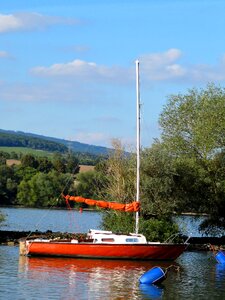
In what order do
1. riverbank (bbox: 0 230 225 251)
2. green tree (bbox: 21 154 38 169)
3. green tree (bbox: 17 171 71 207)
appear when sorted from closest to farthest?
riverbank (bbox: 0 230 225 251) → green tree (bbox: 17 171 71 207) → green tree (bbox: 21 154 38 169)

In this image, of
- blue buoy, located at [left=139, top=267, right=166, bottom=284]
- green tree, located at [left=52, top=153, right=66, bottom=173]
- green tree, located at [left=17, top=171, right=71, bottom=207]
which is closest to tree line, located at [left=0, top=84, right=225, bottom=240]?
blue buoy, located at [left=139, top=267, right=166, bottom=284]

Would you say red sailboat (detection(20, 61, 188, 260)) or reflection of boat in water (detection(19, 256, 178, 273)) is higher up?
red sailboat (detection(20, 61, 188, 260))

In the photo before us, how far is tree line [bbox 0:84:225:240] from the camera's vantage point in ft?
174

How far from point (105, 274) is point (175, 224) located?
1333 cm

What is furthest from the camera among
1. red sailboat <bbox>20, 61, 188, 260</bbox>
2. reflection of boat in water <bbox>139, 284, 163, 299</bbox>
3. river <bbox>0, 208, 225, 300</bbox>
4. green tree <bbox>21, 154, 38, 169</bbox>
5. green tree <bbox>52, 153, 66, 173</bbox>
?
green tree <bbox>21, 154, 38, 169</bbox>

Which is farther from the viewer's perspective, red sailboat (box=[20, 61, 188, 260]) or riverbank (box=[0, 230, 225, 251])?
riverbank (box=[0, 230, 225, 251])

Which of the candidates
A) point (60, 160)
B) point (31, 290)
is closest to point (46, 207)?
point (60, 160)

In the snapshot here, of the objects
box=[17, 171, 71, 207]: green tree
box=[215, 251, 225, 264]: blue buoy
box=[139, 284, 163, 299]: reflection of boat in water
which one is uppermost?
box=[17, 171, 71, 207]: green tree

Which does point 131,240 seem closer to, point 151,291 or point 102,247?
point 102,247

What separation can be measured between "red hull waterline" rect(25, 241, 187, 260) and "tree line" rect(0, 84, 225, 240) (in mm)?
3916

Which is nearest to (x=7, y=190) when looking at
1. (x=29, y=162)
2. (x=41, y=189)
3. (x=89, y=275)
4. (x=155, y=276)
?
(x=41, y=189)

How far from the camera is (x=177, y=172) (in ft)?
184

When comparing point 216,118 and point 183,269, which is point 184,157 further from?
point 183,269

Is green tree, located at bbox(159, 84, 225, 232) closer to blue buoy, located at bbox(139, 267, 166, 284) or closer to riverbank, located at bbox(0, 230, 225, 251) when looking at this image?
riverbank, located at bbox(0, 230, 225, 251)
